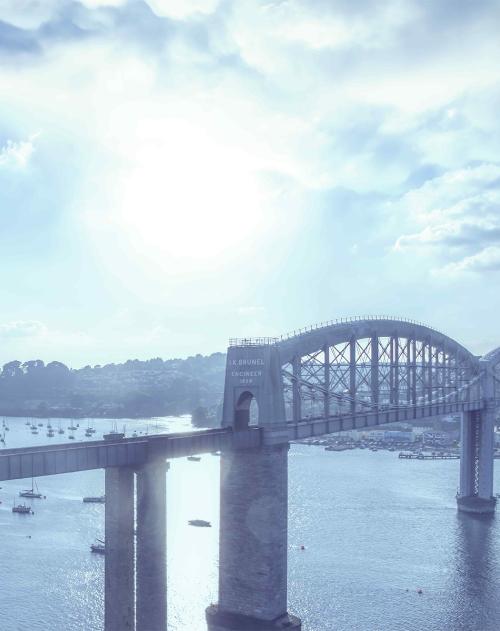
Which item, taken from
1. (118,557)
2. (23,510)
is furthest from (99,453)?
(23,510)

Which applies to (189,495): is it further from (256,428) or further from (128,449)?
(128,449)

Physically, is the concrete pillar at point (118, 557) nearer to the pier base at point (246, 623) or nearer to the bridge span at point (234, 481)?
the bridge span at point (234, 481)

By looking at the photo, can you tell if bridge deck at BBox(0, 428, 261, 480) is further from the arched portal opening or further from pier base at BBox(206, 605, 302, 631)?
pier base at BBox(206, 605, 302, 631)

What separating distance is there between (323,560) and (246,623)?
21.7 m

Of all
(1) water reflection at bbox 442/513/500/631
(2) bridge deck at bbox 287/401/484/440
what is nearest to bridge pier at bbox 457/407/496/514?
(2) bridge deck at bbox 287/401/484/440

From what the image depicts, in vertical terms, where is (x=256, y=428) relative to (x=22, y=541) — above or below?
above

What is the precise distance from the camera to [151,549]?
35375 millimetres

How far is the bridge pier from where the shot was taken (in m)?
87.3

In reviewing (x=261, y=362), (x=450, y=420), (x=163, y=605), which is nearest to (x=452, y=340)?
(x=261, y=362)

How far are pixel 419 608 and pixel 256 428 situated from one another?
19.0m

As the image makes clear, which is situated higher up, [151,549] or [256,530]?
[151,549]

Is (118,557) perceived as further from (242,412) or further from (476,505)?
(476,505)

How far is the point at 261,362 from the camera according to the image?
4766cm

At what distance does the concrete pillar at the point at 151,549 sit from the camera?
35.1 m
